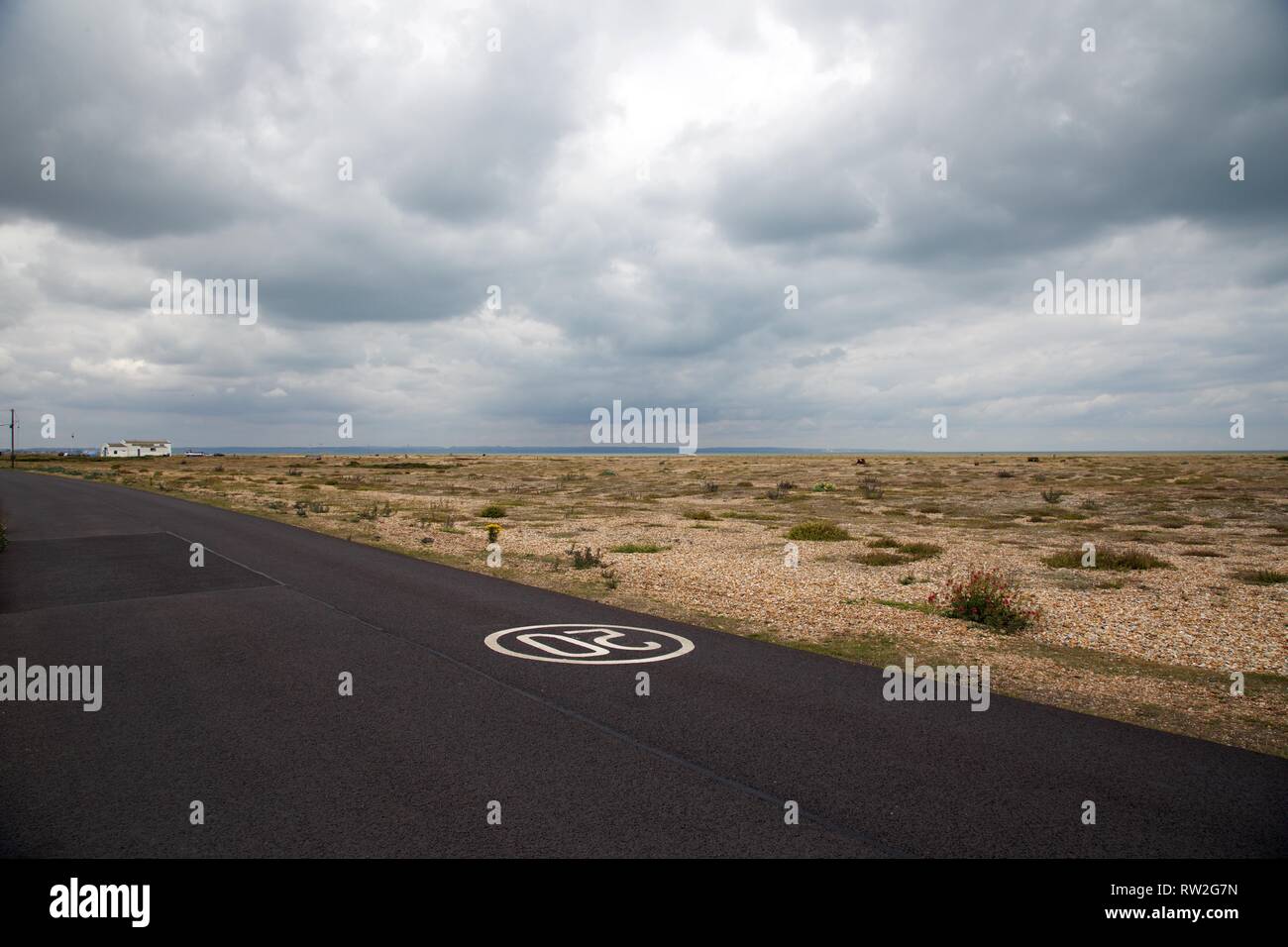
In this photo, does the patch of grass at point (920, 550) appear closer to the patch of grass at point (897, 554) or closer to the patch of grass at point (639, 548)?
the patch of grass at point (897, 554)

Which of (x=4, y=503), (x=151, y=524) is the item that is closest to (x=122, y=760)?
(x=151, y=524)

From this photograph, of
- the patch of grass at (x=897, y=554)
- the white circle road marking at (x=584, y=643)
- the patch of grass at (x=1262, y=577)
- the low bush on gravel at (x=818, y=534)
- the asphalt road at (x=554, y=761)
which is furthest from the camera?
the low bush on gravel at (x=818, y=534)

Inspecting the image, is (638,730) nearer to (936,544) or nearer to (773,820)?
(773,820)

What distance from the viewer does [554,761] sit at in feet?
20.3

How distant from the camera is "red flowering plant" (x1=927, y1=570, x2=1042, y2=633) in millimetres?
12703

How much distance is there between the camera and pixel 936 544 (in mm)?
24047

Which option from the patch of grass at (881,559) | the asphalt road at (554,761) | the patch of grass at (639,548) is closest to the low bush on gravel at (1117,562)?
the patch of grass at (881,559)

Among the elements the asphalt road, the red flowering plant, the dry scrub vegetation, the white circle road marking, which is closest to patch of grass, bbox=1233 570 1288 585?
the dry scrub vegetation

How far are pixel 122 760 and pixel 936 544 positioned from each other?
2309 cm

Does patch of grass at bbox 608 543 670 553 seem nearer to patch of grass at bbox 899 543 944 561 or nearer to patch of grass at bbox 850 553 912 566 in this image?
patch of grass at bbox 850 553 912 566

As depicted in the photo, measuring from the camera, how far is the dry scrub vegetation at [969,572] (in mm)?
9578

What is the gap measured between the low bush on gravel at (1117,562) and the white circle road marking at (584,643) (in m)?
14.4

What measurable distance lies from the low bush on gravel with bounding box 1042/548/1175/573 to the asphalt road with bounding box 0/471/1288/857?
13857mm

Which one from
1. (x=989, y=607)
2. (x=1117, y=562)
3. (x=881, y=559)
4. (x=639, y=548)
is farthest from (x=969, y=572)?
(x=639, y=548)
